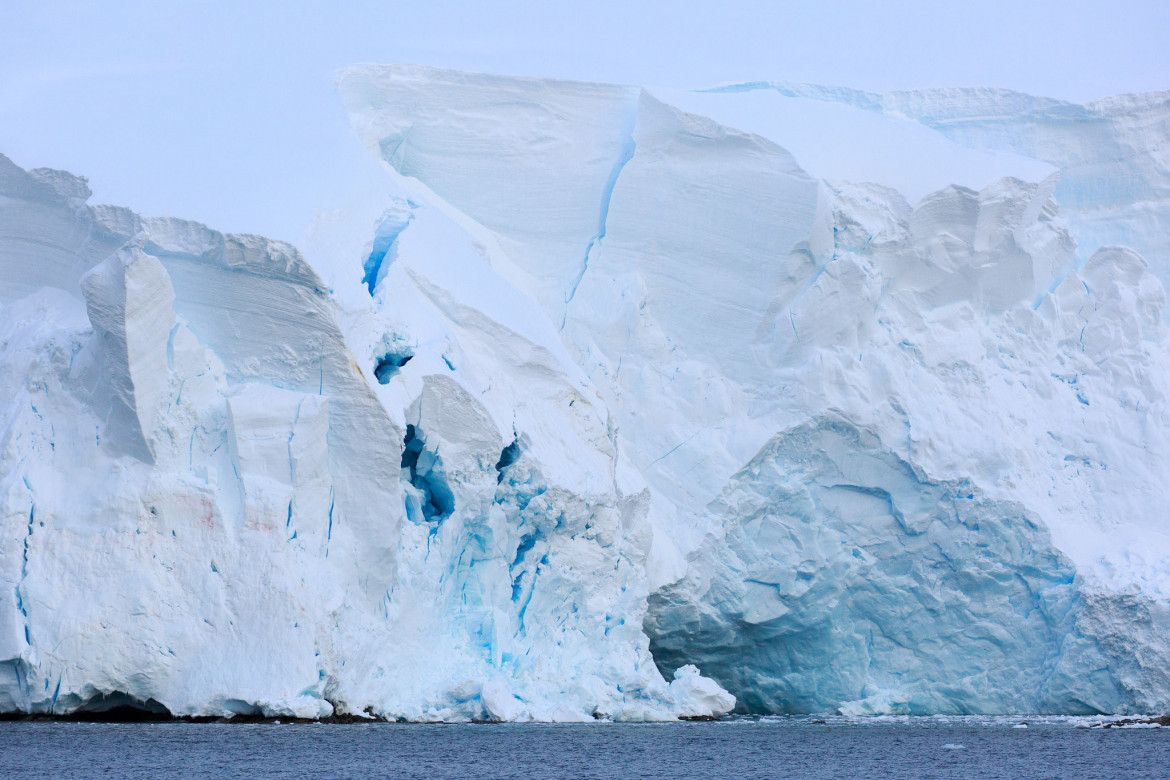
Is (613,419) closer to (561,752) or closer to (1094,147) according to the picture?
(561,752)

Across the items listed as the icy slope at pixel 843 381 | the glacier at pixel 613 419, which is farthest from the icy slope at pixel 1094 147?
the icy slope at pixel 843 381

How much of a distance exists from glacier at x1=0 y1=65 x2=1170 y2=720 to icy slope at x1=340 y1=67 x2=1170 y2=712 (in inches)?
1.5

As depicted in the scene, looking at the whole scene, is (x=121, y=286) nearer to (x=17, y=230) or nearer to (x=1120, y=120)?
Answer: (x=17, y=230)

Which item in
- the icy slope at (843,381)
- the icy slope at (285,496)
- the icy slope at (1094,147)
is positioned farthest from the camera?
the icy slope at (1094,147)

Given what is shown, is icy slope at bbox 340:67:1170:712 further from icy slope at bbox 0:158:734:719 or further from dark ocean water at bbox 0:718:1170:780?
dark ocean water at bbox 0:718:1170:780

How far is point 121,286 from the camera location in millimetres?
9016

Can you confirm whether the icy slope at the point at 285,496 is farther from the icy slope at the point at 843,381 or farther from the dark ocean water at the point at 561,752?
the icy slope at the point at 843,381

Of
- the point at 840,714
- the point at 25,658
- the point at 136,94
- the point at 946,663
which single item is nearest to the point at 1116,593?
the point at 946,663

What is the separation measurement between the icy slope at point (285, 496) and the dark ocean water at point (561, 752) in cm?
38

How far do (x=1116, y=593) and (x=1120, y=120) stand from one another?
5969 mm

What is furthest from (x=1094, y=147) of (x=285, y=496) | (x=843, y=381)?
(x=285, y=496)

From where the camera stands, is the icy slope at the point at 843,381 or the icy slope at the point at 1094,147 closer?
the icy slope at the point at 843,381

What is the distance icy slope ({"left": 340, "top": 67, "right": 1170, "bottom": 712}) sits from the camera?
12117mm

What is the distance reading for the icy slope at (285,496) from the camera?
8.94 metres
